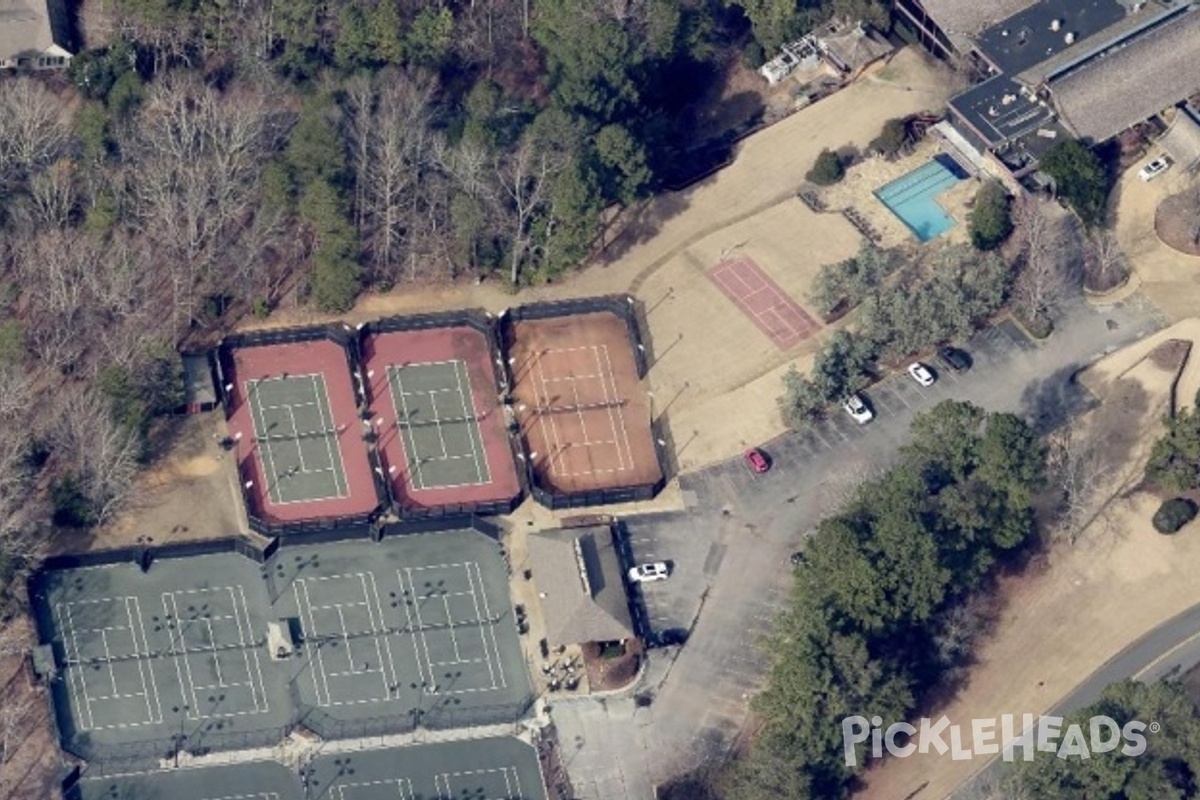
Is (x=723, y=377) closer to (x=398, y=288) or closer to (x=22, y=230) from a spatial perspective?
(x=398, y=288)

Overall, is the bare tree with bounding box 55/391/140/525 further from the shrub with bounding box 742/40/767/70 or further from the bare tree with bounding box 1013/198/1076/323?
the bare tree with bounding box 1013/198/1076/323

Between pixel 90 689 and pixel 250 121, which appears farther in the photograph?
pixel 250 121

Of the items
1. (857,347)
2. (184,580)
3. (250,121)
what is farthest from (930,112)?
(184,580)

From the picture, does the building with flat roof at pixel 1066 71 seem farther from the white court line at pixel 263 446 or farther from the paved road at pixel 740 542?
the white court line at pixel 263 446

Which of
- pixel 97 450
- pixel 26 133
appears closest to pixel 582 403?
pixel 97 450

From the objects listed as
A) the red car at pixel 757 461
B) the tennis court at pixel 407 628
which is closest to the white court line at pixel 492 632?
the tennis court at pixel 407 628

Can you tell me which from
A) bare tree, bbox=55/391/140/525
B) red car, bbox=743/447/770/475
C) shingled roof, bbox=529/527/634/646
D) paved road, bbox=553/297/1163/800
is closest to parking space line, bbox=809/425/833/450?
paved road, bbox=553/297/1163/800
